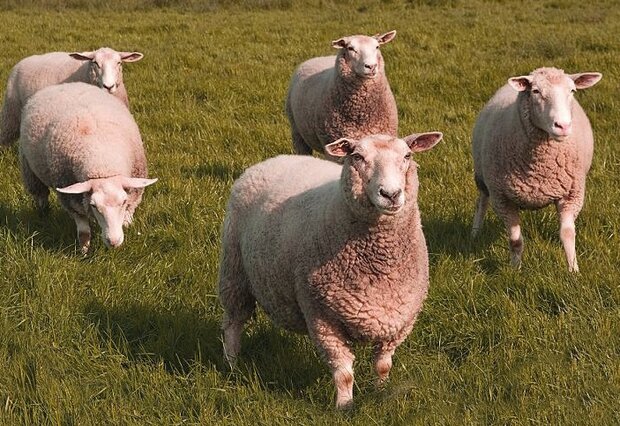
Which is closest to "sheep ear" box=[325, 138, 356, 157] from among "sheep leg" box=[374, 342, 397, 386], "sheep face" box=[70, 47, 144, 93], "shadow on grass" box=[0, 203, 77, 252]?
"sheep leg" box=[374, 342, 397, 386]

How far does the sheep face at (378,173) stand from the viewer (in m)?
2.77

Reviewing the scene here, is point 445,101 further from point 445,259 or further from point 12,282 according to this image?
point 12,282

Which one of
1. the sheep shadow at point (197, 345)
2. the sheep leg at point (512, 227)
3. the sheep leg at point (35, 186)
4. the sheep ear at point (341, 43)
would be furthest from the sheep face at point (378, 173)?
the sheep leg at point (35, 186)

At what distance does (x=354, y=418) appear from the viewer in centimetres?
296

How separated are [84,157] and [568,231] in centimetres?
301

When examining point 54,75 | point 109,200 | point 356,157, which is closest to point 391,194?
point 356,157

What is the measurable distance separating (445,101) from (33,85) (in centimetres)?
425

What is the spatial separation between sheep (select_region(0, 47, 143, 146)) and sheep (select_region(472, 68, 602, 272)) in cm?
399

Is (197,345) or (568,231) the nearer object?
(197,345)

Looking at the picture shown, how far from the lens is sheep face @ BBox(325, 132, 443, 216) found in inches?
109

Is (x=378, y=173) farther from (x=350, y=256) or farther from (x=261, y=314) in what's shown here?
(x=261, y=314)

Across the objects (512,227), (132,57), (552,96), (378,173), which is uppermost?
(378,173)

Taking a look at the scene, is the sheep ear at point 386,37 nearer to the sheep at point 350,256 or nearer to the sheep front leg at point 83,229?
the sheep front leg at point 83,229

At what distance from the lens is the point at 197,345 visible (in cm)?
370
